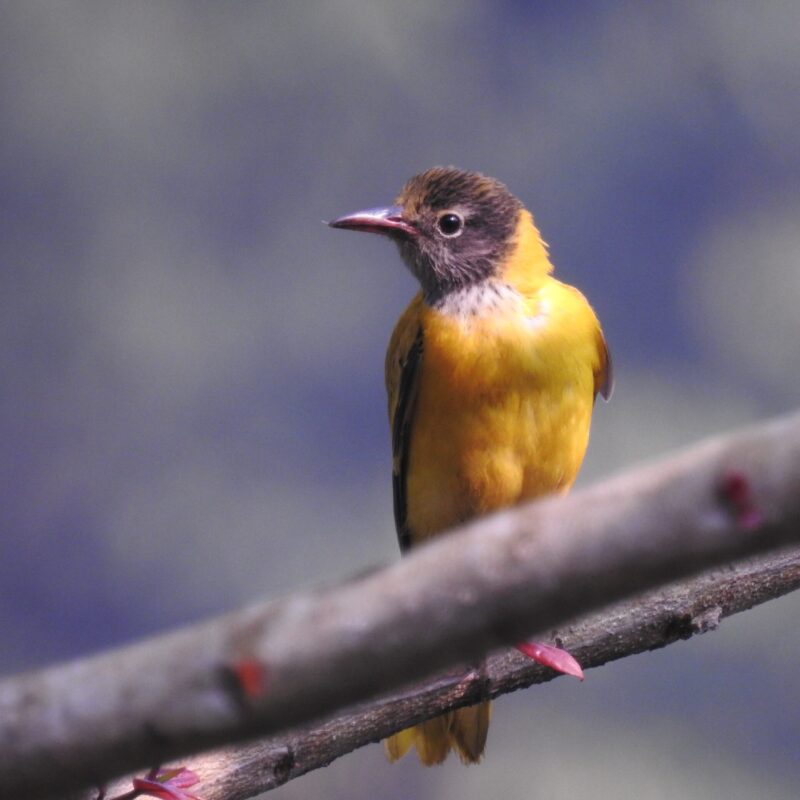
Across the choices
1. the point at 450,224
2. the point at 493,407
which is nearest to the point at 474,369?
the point at 493,407

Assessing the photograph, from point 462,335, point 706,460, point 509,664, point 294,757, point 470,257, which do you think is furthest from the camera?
point 470,257

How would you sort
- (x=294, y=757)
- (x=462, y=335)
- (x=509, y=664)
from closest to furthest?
(x=294, y=757), (x=509, y=664), (x=462, y=335)

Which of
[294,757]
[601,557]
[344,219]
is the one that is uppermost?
[344,219]

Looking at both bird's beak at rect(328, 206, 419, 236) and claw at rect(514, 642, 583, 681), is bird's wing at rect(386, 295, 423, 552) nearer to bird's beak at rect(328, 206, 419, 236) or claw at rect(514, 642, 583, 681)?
bird's beak at rect(328, 206, 419, 236)

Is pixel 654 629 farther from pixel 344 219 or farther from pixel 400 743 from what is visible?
pixel 344 219

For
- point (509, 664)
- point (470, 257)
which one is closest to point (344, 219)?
point (470, 257)

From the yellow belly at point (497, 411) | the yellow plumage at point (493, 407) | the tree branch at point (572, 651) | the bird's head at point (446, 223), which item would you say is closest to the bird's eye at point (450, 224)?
the bird's head at point (446, 223)

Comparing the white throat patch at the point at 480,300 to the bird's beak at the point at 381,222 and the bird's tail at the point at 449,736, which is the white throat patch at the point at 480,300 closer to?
the bird's beak at the point at 381,222

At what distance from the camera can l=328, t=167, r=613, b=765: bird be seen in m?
2.98

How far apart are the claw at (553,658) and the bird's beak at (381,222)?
1.24m

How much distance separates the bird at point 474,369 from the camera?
2979mm

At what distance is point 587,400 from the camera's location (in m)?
3.12

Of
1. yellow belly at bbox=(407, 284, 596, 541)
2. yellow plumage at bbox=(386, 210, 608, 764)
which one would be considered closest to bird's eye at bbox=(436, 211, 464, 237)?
yellow plumage at bbox=(386, 210, 608, 764)

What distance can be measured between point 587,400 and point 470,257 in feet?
1.73
